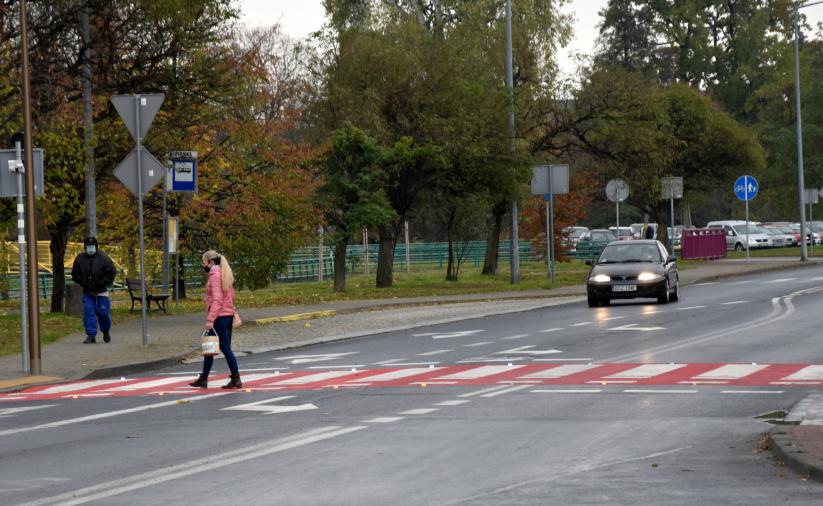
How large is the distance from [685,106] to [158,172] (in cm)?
4939

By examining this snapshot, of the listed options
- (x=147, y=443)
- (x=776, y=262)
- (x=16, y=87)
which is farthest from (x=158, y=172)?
(x=776, y=262)

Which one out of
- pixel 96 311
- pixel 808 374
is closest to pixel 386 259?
pixel 96 311

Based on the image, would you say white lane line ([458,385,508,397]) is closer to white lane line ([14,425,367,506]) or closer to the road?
the road

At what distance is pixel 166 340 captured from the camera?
23.8m

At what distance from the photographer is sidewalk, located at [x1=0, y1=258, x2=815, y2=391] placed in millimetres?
19300

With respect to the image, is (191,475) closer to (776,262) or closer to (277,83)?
(776,262)

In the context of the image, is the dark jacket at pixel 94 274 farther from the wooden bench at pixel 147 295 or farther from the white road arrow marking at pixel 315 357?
the wooden bench at pixel 147 295

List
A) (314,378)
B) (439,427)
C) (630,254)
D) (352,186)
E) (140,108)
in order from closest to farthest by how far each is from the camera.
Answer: (439,427)
(314,378)
(140,108)
(630,254)
(352,186)

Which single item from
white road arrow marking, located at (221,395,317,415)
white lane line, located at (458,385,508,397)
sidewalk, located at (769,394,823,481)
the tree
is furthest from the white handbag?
the tree

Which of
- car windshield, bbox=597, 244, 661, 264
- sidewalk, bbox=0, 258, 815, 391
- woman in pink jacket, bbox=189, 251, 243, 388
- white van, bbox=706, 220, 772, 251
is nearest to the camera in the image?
woman in pink jacket, bbox=189, 251, 243, 388

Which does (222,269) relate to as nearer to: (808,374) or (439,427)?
(439,427)

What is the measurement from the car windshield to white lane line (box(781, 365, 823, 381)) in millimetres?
14877

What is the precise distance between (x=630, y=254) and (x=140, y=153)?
14062 mm

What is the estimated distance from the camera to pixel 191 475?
10023 millimetres
